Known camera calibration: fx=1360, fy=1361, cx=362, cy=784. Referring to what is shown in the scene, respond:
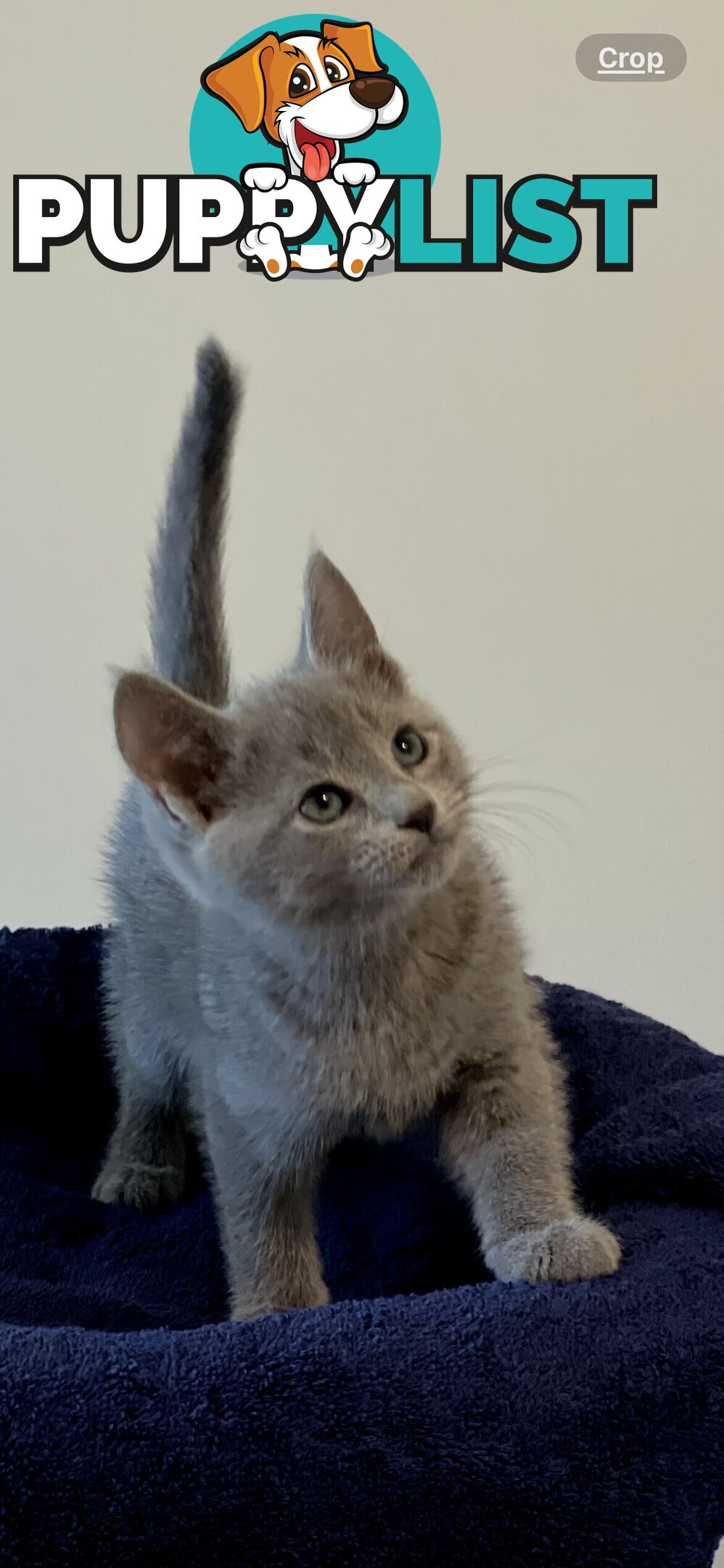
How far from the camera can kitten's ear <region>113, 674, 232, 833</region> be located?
80 centimetres

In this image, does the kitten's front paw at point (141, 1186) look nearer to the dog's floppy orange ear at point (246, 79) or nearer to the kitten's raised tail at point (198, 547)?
the kitten's raised tail at point (198, 547)

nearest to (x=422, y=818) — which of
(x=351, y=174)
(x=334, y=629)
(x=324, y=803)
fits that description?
(x=324, y=803)

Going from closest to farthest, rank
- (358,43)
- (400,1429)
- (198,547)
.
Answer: (400,1429)
(198,547)
(358,43)

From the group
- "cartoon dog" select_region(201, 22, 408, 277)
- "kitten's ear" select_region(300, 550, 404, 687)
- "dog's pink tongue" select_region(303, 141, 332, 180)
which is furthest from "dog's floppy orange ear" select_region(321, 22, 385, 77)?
"kitten's ear" select_region(300, 550, 404, 687)

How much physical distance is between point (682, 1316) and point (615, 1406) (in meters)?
0.08

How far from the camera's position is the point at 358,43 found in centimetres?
165

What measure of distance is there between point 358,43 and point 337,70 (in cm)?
4

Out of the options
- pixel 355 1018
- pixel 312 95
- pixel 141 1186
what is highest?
pixel 312 95

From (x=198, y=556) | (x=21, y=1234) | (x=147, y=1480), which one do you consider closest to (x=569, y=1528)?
(x=147, y=1480)

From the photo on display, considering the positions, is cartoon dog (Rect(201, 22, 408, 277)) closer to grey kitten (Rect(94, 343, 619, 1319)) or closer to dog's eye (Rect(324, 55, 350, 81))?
dog's eye (Rect(324, 55, 350, 81))

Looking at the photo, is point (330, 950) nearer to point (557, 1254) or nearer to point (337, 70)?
point (557, 1254)

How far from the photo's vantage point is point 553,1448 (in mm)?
731

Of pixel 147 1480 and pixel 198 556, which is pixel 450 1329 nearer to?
pixel 147 1480

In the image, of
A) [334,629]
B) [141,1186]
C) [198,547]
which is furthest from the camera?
[141,1186]
